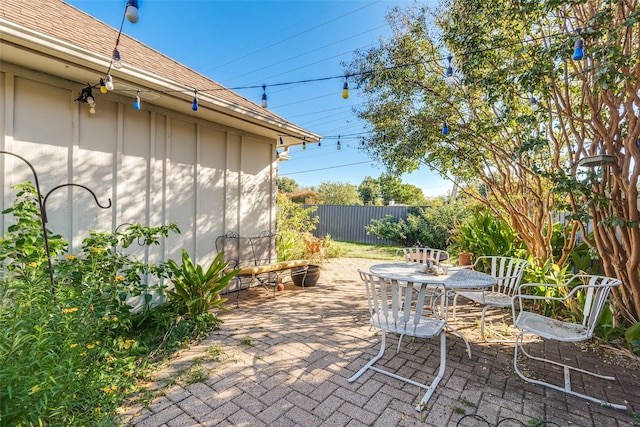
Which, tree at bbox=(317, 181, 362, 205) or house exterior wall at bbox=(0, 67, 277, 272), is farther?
tree at bbox=(317, 181, 362, 205)

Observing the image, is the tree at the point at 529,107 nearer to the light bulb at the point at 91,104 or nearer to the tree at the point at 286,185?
the light bulb at the point at 91,104

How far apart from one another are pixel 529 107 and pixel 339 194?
21.1 m

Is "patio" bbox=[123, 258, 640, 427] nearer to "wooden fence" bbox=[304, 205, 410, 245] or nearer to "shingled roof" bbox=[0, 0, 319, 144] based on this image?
"shingled roof" bbox=[0, 0, 319, 144]

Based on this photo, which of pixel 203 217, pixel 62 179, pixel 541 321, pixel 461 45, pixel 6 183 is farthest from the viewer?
pixel 203 217

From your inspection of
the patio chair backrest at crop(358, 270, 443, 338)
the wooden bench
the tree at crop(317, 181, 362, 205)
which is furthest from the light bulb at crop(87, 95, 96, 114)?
the tree at crop(317, 181, 362, 205)

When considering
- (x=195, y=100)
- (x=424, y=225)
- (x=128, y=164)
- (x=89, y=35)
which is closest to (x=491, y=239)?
(x=195, y=100)

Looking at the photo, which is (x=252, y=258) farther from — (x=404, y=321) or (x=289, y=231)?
(x=404, y=321)

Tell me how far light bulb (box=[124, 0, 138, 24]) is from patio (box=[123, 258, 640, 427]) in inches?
109

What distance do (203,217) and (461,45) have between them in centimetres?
444

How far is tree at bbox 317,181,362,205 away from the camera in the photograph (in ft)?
82.5

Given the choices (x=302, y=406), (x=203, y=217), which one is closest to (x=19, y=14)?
(x=203, y=217)

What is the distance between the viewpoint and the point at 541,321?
8.79ft

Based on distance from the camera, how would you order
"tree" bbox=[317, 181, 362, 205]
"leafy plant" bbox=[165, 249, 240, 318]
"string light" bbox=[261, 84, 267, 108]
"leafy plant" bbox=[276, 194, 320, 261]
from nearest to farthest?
"leafy plant" bbox=[165, 249, 240, 318] → "string light" bbox=[261, 84, 267, 108] → "leafy plant" bbox=[276, 194, 320, 261] → "tree" bbox=[317, 181, 362, 205]

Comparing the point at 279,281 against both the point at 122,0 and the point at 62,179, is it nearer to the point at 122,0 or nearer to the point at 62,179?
the point at 62,179
